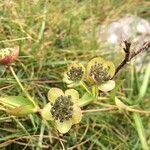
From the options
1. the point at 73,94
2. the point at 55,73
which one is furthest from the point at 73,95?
the point at 55,73

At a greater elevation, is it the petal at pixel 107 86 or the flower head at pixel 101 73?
the flower head at pixel 101 73

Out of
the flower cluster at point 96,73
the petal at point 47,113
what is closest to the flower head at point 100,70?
the flower cluster at point 96,73

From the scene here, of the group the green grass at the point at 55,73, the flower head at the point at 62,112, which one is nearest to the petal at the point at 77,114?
the flower head at the point at 62,112

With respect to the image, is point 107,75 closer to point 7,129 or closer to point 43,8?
point 7,129

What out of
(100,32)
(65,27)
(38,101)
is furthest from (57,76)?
(100,32)

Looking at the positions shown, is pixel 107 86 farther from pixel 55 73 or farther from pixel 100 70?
pixel 55 73

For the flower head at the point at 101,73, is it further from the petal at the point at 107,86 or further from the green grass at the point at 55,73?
the green grass at the point at 55,73

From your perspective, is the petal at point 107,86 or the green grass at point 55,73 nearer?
the petal at point 107,86
